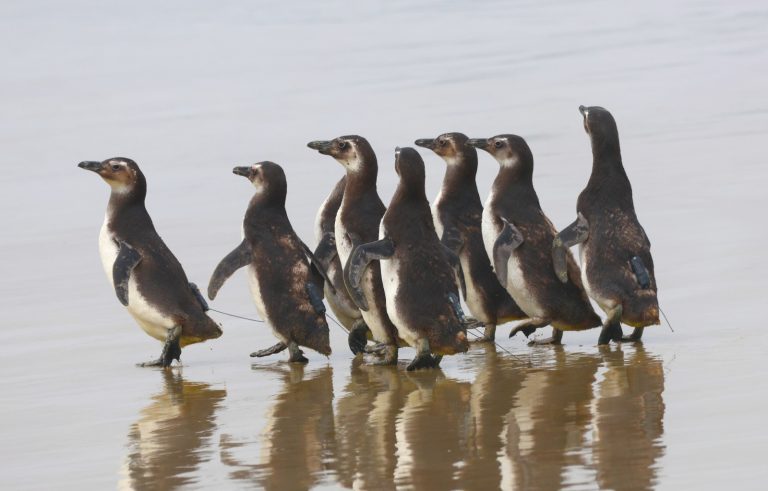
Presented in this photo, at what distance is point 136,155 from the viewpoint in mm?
17594

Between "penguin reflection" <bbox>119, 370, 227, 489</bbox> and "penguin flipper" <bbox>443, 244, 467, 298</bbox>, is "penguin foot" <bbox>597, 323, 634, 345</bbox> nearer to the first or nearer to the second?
"penguin flipper" <bbox>443, 244, 467, 298</bbox>

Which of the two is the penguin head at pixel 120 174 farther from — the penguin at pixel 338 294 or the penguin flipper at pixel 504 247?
the penguin flipper at pixel 504 247

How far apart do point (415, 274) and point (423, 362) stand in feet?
1.51

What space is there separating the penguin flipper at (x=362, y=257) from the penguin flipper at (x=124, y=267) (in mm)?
1320

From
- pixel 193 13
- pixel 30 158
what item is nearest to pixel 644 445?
pixel 30 158

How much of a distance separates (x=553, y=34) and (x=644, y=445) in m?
21.9

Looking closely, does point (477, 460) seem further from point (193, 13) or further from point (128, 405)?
point (193, 13)

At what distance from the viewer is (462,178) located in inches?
405

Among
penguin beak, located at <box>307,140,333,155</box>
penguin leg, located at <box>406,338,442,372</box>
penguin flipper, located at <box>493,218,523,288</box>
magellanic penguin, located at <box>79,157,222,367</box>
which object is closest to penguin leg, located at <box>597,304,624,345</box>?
penguin flipper, located at <box>493,218,523,288</box>

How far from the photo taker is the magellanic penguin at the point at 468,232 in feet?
32.4

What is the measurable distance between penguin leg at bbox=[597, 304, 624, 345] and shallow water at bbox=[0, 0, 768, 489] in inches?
5.3

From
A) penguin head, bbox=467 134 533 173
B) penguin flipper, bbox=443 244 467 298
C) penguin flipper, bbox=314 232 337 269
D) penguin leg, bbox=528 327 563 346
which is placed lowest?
penguin leg, bbox=528 327 563 346

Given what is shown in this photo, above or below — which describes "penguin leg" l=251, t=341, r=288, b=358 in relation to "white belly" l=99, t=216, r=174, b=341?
below

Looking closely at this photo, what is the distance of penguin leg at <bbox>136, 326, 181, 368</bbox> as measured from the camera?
941cm
